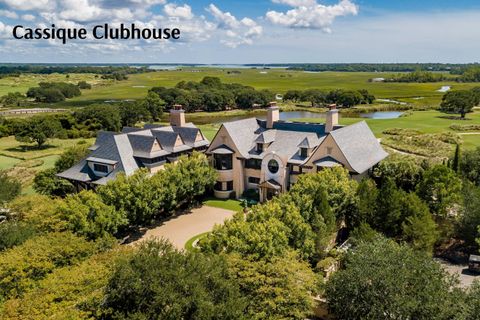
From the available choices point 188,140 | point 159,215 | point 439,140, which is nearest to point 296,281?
point 159,215

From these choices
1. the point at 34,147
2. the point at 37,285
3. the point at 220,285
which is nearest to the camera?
the point at 220,285

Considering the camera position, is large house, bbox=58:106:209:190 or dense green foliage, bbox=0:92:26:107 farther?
dense green foliage, bbox=0:92:26:107

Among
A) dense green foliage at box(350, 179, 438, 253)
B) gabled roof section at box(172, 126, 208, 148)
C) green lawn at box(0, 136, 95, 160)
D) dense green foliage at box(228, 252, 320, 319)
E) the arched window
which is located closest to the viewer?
dense green foliage at box(228, 252, 320, 319)

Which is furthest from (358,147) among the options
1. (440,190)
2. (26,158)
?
(26,158)

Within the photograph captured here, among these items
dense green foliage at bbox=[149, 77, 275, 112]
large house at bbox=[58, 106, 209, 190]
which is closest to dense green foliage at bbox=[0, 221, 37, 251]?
large house at bbox=[58, 106, 209, 190]

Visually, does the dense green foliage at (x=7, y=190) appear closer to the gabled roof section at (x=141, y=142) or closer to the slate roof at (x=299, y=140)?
the gabled roof section at (x=141, y=142)

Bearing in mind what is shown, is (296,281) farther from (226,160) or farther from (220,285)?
(226,160)

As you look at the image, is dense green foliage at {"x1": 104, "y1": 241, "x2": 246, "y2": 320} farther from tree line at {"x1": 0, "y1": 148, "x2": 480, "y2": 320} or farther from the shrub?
the shrub
